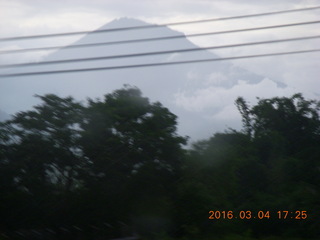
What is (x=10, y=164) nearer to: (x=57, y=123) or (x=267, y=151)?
(x=57, y=123)

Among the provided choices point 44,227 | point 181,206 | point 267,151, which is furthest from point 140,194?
point 267,151

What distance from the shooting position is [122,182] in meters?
17.0

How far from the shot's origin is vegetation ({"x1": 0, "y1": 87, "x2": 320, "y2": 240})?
53.8 ft

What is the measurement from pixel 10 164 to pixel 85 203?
8.85 ft

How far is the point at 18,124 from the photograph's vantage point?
18.0m

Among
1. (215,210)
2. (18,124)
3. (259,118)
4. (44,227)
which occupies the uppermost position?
(259,118)

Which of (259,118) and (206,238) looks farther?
(259,118)

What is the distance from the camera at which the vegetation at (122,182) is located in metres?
16.4
